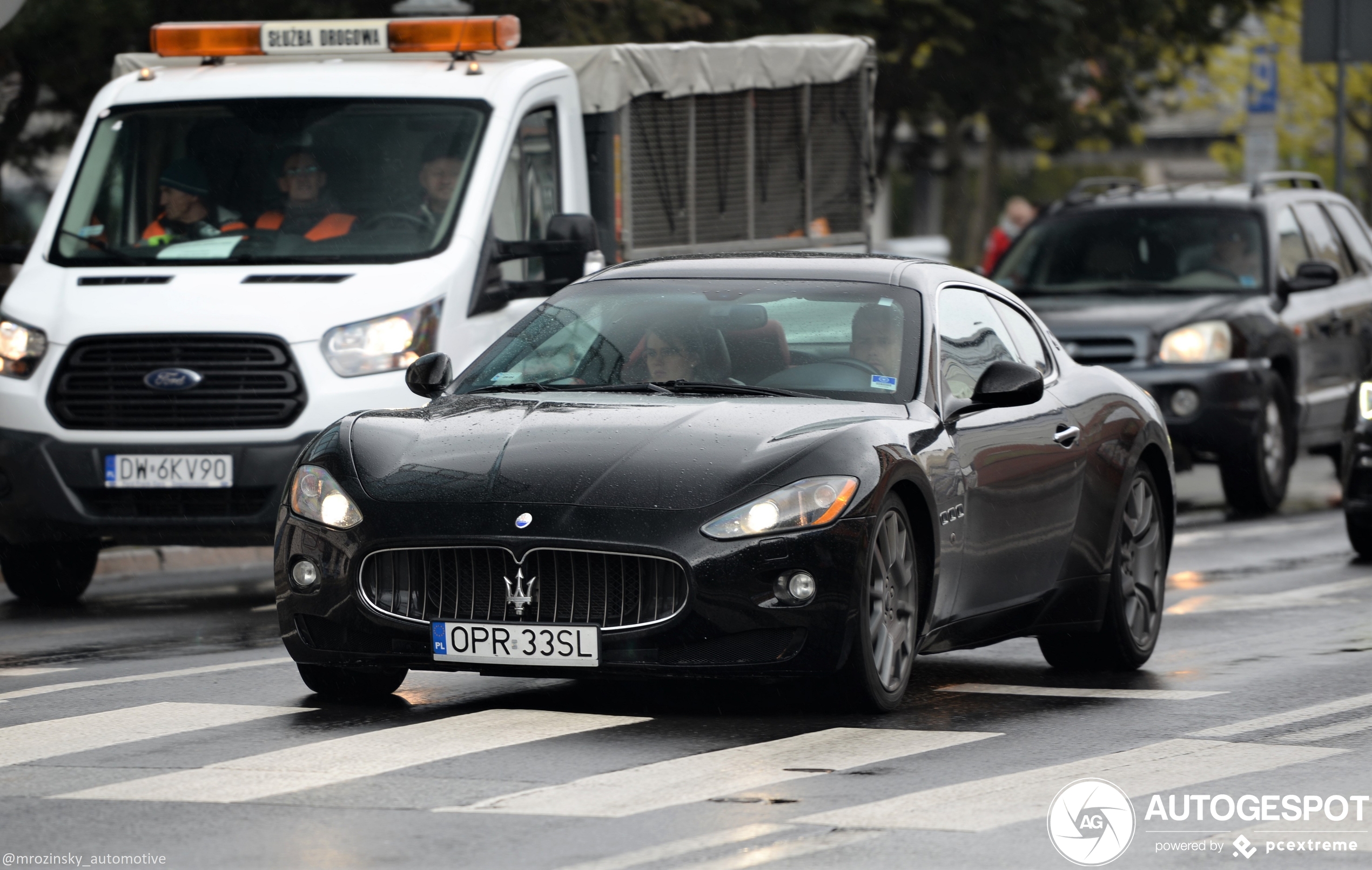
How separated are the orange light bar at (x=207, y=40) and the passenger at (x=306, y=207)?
900 mm

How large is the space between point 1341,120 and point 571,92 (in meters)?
11.2

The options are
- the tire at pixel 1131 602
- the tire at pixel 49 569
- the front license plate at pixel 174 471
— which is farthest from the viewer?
the tire at pixel 49 569

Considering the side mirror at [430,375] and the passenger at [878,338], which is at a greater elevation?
the passenger at [878,338]

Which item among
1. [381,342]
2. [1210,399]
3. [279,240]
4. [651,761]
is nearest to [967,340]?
[651,761]

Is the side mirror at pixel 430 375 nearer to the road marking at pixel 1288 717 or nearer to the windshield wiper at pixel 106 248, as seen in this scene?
the road marking at pixel 1288 717

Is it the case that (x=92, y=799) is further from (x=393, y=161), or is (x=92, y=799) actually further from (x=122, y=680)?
(x=393, y=161)

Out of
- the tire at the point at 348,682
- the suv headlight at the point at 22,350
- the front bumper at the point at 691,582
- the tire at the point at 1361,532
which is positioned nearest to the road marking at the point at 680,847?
the front bumper at the point at 691,582

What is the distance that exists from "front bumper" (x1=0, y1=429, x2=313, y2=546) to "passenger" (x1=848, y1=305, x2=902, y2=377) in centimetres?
353

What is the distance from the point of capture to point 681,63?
14844mm

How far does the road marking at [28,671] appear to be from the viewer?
9.20 m

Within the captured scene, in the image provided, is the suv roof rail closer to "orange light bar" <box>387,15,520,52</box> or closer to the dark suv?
the dark suv

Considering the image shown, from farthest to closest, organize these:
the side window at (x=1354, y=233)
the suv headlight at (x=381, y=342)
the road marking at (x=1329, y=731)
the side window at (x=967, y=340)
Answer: the side window at (x=1354, y=233), the suv headlight at (x=381, y=342), the side window at (x=967, y=340), the road marking at (x=1329, y=731)

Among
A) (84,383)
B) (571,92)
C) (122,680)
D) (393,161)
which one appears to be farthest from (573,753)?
(571,92)

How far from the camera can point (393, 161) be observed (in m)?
12.6
